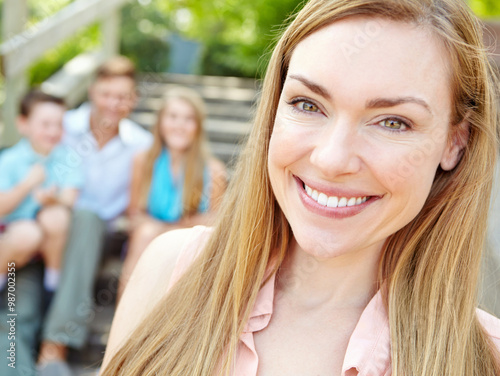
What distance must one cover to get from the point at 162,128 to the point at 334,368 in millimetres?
2819

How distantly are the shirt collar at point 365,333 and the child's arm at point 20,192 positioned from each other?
2371 mm

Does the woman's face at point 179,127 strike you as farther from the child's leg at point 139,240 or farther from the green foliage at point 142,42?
the green foliage at point 142,42

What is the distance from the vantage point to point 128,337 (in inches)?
61.1

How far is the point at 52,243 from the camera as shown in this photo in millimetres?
3436

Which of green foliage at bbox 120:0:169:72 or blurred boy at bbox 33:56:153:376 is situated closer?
blurred boy at bbox 33:56:153:376

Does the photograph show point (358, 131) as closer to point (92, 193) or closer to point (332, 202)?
point (332, 202)

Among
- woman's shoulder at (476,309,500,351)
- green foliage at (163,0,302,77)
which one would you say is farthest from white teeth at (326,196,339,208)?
green foliage at (163,0,302,77)

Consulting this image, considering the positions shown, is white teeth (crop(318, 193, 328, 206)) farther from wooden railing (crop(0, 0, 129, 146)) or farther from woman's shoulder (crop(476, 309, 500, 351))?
wooden railing (crop(0, 0, 129, 146))

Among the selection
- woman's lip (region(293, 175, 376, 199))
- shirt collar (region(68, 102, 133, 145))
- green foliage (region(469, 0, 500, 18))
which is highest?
green foliage (region(469, 0, 500, 18))

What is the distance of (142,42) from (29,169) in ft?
17.8

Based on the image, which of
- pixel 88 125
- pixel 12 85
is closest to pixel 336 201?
pixel 88 125

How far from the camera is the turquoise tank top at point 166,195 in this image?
3771mm

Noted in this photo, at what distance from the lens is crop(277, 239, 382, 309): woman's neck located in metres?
1.53

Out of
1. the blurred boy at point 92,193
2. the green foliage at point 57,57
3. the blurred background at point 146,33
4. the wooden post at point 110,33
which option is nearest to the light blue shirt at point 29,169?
the blurred boy at point 92,193
